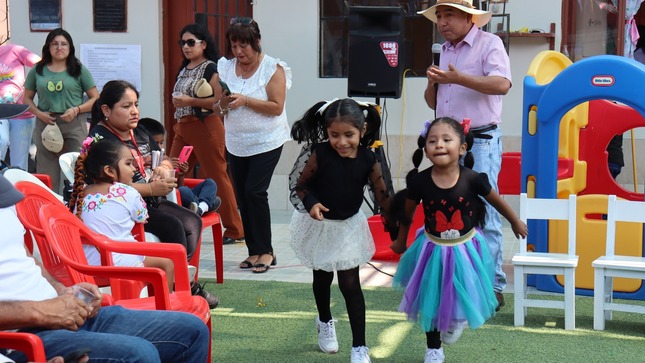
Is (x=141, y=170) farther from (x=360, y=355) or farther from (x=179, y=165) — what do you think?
(x=360, y=355)

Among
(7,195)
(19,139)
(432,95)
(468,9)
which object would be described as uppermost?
(468,9)

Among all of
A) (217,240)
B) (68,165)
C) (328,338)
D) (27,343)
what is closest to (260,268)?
(217,240)

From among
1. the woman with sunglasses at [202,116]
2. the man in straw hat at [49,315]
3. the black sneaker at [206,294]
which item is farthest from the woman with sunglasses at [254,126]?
the man in straw hat at [49,315]

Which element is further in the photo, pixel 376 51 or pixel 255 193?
pixel 376 51

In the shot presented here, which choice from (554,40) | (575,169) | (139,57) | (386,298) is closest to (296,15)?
(139,57)

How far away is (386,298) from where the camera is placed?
5.82 meters

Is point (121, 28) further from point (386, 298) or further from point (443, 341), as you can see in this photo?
point (443, 341)

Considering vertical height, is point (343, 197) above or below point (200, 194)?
above

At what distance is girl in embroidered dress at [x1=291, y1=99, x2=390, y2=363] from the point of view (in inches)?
176

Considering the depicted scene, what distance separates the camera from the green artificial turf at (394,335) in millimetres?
4688

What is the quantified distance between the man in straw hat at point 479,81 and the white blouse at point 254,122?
1332 millimetres

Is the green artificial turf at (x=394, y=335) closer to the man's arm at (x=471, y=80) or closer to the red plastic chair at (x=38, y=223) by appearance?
the red plastic chair at (x=38, y=223)

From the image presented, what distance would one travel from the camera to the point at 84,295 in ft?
10.9

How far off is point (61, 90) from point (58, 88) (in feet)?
0.09
